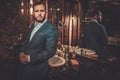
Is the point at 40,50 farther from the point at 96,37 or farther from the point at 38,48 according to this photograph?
the point at 96,37

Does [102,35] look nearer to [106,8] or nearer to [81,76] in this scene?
[81,76]

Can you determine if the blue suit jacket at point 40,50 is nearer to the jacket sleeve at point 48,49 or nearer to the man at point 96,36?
the jacket sleeve at point 48,49

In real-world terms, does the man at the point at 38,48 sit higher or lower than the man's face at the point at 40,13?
lower

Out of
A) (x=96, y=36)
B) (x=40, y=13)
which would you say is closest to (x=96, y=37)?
(x=96, y=36)

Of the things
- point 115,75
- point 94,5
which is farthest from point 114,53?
point 94,5

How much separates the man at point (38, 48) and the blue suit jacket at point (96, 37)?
204 centimetres

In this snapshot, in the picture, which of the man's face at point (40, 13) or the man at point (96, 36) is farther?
the man at point (96, 36)

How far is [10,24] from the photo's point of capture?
22.4 ft

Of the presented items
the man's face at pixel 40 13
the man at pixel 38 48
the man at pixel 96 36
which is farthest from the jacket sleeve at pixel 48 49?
the man at pixel 96 36

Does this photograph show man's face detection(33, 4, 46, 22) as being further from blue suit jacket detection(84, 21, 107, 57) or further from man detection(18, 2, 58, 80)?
blue suit jacket detection(84, 21, 107, 57)

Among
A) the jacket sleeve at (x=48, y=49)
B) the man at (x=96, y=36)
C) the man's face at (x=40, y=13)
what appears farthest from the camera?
the man at (x=96, y=36)

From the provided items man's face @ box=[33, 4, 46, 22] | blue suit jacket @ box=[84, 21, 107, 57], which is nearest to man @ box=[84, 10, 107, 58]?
blue suit jacket @ box=[84, 21, 107, 57]

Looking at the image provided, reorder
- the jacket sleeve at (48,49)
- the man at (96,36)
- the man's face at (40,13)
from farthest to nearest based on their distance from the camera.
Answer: the man at (96,36), the man's face at (40,13), the jacket sleeve at (48,49)

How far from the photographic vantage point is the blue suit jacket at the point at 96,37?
5.77m
